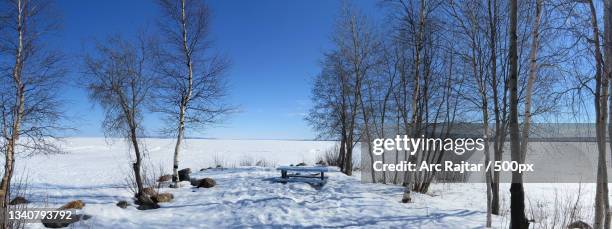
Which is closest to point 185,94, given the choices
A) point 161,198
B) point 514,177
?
point 161,198

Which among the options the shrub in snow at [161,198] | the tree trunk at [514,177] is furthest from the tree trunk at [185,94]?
the tree trunk at [514,177]

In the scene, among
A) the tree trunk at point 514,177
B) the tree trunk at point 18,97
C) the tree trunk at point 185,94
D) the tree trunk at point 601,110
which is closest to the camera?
the tree trunk at point 514,177

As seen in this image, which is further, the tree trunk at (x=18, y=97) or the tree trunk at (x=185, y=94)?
the tree trunk at (x=185, y=94)

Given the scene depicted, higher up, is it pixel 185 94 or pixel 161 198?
pixel 185 94

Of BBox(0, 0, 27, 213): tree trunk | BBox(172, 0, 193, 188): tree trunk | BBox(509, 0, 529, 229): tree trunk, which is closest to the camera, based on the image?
BBox(509, 0, 529, 229): tree trunk

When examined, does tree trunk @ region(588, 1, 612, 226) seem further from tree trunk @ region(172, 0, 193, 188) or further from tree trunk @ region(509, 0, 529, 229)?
tree trunk @ region(172, 0, 193, 188)

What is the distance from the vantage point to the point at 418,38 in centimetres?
877

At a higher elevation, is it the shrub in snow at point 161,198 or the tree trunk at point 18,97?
the tree trunk at point 18,97

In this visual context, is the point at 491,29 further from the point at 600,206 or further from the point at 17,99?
the point at 17,99

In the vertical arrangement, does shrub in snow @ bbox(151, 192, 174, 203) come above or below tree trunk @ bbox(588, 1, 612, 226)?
below

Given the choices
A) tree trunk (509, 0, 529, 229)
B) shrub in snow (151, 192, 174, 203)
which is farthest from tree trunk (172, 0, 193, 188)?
tree trunk (509, 0, 529, 229)

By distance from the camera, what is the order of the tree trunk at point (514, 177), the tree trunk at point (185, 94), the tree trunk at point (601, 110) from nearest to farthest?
1. the tree trunk at point (514, 177)
2. the tree trunk at point (601, 110)
3. the tree trunk at point (185, 94)

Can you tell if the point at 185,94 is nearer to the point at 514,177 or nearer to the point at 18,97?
the point at 18,97

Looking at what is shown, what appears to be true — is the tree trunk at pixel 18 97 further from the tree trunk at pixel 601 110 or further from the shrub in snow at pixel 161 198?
the tree trunk at pixel 601 110
